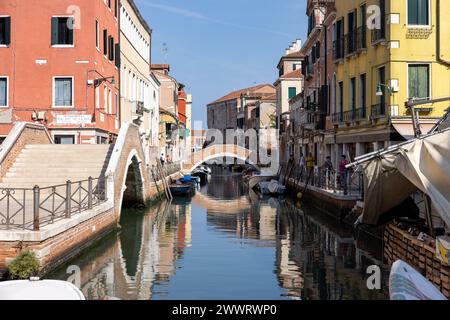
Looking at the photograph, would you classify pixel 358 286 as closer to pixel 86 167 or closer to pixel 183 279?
pixel 183 279

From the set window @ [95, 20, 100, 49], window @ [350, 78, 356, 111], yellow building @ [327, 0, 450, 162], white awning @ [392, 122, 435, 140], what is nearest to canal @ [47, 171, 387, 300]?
white awning @ [392, 122, 435, 140]

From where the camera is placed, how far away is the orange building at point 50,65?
20656 mm

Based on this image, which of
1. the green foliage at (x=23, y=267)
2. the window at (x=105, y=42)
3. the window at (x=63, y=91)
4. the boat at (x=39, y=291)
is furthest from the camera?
the window at (x=105, y=42)

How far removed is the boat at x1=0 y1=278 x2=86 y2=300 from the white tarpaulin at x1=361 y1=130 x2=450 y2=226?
15.3 feet

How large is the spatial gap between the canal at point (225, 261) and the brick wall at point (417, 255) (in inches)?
25.7

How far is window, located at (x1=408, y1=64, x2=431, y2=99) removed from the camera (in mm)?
17375

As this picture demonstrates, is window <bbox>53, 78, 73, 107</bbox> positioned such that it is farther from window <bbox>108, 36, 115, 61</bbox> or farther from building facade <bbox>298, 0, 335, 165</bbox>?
building facade <bbox>298, 0, 335, 165</bbox>

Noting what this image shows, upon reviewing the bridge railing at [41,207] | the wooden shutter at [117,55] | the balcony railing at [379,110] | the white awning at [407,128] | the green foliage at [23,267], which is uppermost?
the wooden shutter at [117,55]

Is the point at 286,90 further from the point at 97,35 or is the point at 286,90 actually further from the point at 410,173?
the point at 410,173

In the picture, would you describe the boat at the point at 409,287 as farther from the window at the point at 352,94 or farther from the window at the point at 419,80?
the window at the point at 352,94

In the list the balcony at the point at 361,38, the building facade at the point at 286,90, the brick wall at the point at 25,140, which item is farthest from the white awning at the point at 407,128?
the building facade at the point at 286,90

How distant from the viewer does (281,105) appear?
45.0 metres
